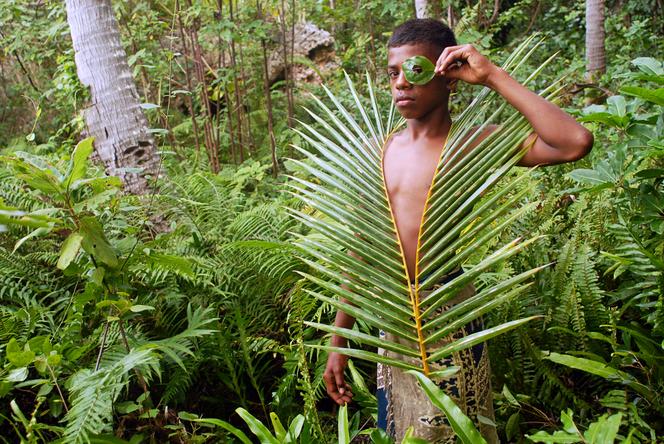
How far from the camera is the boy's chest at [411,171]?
153cm

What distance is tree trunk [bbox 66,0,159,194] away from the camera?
11.5ft

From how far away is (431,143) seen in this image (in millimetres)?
1597

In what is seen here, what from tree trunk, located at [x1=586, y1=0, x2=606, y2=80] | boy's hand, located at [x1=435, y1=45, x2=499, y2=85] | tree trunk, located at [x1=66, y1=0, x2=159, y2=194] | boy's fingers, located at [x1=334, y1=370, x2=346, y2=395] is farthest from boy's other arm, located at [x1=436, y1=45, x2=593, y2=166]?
tree trunk, located at [x1=586, y1=0, x2=606, y2=80]

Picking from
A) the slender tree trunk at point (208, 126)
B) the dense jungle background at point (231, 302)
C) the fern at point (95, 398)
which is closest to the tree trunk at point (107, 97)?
the dense jungle background at point (231, 302)

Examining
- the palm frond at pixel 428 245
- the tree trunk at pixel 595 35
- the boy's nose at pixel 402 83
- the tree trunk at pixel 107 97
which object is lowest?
the palm frond at pixel 428 245

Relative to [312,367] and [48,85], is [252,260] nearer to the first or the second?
[312,367]

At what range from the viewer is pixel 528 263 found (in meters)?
2.80

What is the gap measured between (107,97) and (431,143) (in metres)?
2.60

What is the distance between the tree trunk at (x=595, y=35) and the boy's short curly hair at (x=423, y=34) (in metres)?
5.30

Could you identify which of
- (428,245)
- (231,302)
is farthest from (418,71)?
(231,302)

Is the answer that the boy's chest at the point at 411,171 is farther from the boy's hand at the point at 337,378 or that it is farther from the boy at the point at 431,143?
the boy's hand at the point at 337,378

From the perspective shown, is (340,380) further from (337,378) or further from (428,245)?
(428,245)

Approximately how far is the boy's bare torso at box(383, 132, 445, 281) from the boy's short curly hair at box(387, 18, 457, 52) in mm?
268

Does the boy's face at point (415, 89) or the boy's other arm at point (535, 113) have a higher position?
the boy's face at point (415, 89)
